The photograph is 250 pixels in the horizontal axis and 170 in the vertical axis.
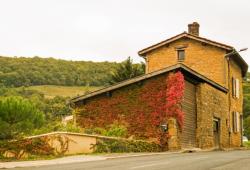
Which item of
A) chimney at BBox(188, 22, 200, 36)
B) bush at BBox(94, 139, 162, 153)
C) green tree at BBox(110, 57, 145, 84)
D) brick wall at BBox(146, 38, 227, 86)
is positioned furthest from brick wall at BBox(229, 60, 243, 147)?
bush at BBox(94, 139, 162, 153)

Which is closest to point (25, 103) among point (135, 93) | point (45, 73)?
point (135, 93)

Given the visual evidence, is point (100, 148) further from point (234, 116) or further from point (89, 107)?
point (234, 116)

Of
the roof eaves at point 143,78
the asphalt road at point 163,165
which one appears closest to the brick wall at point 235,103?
the roof eaves at point 143,78

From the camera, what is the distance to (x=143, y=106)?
28.9m

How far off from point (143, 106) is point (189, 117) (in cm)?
321

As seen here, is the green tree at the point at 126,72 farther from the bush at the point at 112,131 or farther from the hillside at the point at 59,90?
the hillside at the point at 59,90

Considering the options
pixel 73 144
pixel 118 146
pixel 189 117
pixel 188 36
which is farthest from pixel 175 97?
pixel 188 36

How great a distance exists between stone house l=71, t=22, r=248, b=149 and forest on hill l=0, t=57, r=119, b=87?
144 ft

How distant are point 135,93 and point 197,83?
4.39 meters

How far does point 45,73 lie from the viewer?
89.2m

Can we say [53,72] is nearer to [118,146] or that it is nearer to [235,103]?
[235,103]

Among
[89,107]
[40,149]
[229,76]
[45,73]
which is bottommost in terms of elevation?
[40,149]

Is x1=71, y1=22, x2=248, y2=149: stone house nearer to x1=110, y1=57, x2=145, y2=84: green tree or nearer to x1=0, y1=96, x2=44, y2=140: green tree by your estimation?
x1=0, y1=96, x2=44, y2=140: green tree

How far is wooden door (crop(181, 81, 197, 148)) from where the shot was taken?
96.1ft
